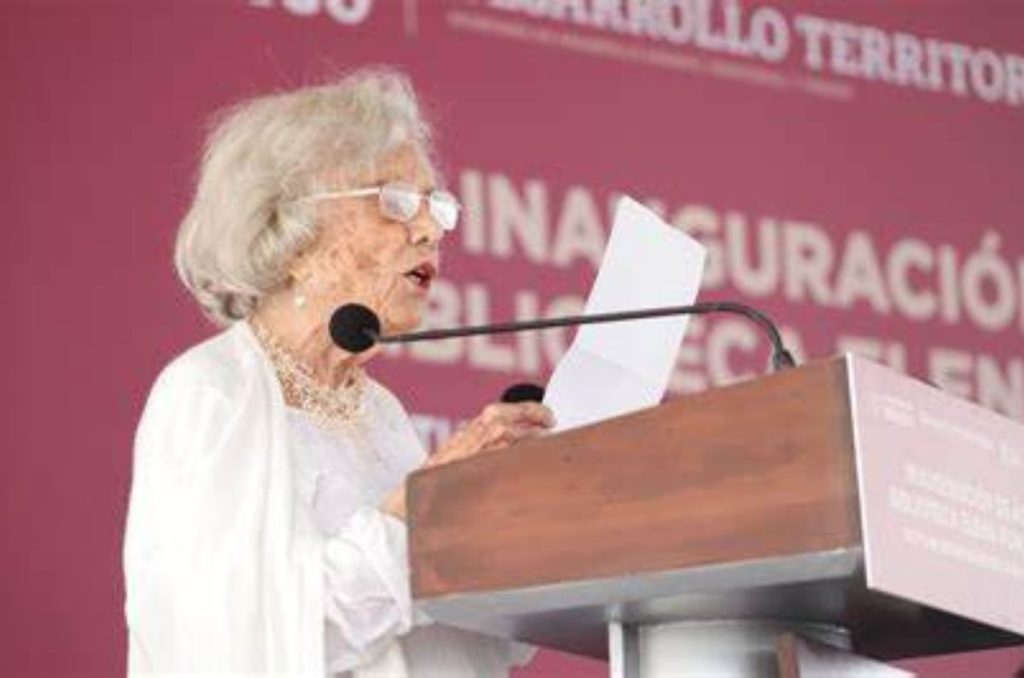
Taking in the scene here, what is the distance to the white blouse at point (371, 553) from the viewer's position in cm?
225

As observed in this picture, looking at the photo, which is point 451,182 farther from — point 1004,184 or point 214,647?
point 214,647

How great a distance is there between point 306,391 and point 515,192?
1333mm

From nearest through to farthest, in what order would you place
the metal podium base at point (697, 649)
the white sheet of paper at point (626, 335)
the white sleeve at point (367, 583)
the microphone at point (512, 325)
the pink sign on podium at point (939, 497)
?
the pink sign on podium at point (939, 497), the metal podium base at point (697, 649), the microphone at point (512, 325), the white sleeve at point (367, 583), the white sheet of paper at point (626, 335)

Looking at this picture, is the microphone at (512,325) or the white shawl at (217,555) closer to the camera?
the microphone at (512,325)

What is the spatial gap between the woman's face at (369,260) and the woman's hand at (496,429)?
13.9 inches

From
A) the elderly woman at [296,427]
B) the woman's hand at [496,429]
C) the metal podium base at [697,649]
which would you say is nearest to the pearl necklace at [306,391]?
the elderly woman at [296,427]

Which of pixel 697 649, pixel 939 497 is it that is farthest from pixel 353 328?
pixel 939 497

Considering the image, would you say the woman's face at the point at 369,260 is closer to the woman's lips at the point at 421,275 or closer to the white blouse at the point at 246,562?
the woman's lips at the point at 421,275

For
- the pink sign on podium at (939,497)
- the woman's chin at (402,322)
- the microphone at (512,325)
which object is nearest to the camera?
the pink sign on podium at (939,497)

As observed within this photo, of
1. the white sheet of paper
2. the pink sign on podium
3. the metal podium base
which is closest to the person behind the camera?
the pink sign on podium

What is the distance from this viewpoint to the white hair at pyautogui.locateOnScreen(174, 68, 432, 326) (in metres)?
2.59

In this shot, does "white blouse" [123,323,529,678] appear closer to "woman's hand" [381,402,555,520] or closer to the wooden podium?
"woman's hand" [381,402,555,520]

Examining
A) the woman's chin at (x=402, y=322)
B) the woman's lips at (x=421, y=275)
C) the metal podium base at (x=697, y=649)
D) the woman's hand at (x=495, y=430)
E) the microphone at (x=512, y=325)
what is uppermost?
the woman's lips at (x=421, y=275)

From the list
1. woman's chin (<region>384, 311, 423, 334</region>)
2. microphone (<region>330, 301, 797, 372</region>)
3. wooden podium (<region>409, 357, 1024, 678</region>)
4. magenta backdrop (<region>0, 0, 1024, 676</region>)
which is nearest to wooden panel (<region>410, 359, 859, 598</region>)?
wooden podium (<region>409, 357, 1024, 678</region>)
